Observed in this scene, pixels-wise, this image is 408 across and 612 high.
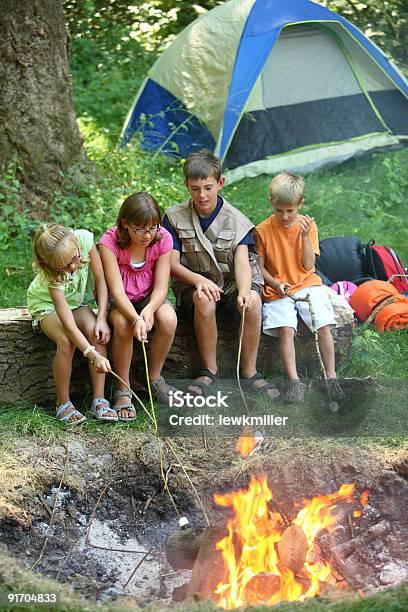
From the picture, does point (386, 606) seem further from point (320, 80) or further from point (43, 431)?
point (320, 80)

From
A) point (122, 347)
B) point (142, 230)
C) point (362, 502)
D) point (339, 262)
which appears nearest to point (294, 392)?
point (362, 502)

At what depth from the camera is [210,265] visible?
444 cm

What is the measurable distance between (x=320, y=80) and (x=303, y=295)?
4.31m

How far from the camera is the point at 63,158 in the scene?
6.53m

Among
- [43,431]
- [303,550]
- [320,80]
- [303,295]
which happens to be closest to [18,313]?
[43,431]

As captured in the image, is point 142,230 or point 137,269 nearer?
point 142,230

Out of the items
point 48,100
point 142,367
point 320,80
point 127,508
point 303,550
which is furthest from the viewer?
point 320,80

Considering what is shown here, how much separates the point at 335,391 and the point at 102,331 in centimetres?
121

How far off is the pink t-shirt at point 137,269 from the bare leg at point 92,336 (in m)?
0.22

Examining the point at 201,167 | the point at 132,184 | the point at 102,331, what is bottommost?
the point at 132,184

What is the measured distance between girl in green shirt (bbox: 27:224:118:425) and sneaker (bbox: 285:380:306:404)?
34.6 inches

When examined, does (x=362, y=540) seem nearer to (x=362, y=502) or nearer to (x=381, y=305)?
(x=362, y=502)

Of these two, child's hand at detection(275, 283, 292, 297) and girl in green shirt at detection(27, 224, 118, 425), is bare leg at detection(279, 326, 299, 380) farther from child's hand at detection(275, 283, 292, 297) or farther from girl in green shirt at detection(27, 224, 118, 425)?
girl in green shirt at detection(27, 224, 118, 425)

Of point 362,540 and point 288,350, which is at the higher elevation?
point 288,350
